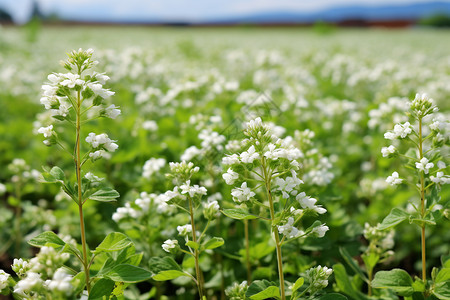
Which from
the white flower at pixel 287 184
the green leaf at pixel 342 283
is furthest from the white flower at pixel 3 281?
the green leaf at pixel 342 283

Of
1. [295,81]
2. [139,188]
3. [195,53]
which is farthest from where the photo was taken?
[195,53]

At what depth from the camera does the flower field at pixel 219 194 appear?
6.08ft

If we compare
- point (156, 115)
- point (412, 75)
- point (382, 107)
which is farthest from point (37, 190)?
point (412, 75)

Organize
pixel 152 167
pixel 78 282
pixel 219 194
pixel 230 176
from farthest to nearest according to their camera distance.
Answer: pixel 152 167 < pixel 219 194 < pixel 230 176 < pixel 78 282

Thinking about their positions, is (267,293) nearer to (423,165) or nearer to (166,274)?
(166,274)

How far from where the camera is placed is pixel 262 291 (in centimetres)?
176

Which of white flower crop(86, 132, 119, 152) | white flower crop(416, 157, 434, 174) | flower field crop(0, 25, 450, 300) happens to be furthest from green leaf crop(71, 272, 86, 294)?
white flower crop(416, 157, 434, 174)

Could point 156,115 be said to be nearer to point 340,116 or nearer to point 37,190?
point 37,190

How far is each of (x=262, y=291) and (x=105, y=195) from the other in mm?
810

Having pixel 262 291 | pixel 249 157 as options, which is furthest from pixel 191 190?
pixel 262 291

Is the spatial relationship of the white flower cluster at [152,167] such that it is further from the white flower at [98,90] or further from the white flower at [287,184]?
the white flower at [287,184]

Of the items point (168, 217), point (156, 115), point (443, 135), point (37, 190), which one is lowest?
point (37, 190)

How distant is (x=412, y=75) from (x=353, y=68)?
1404 millimetres

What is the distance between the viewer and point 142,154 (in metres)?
3.99
